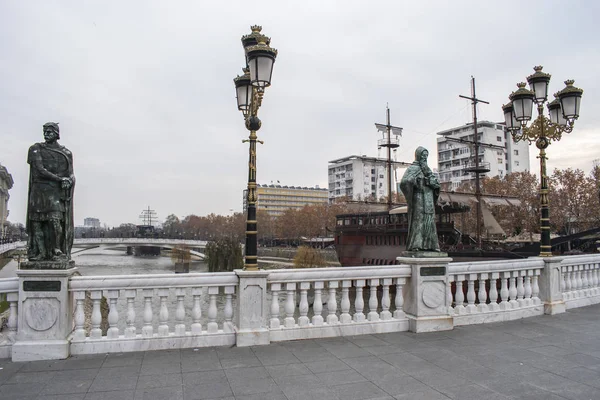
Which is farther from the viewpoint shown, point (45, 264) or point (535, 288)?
point (535, 288)

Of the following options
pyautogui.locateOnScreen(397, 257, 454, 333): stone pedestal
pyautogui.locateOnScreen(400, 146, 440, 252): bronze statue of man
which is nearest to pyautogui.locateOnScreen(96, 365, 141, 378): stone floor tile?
pyautogui.locateOnScreen(397, 257, 454, 333): stone pedestal

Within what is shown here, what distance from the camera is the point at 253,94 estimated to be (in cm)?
749

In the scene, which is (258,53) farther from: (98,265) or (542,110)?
(98,265)

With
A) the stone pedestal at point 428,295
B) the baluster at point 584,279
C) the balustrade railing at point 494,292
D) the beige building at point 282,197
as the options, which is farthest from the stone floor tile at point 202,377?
the beige building at point 282,197

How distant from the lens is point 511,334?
735 cm

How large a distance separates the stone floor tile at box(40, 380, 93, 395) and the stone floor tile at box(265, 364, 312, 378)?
2.19m

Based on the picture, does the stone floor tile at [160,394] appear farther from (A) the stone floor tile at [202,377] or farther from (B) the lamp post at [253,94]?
(B) the lamp post at [253,94]

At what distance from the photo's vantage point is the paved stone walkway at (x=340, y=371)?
4688 mm

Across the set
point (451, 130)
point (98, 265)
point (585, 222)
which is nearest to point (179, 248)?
point (98, 265)

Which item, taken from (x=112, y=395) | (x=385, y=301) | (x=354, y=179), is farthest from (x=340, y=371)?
(x=354, y=179)

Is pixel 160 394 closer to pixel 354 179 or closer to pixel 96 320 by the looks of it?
pixel 96 320

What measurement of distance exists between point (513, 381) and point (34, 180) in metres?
7.11

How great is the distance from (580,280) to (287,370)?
8808 millimetres

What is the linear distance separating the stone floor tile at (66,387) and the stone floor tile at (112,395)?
18 cm
